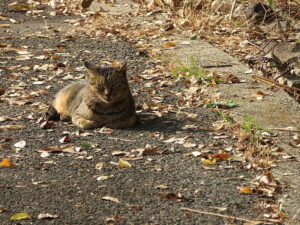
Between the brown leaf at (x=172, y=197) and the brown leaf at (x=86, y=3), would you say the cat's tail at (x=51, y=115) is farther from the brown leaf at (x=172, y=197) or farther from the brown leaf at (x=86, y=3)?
the brown leaf at (x=86, y=3)

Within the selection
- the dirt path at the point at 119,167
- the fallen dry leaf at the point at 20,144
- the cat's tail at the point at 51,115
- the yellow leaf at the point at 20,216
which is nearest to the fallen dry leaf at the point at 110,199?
the dirt path at the point at 119,167

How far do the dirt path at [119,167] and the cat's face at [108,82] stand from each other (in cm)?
42

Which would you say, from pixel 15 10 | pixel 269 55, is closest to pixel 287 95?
pixel 269 55

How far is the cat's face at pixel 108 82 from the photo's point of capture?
766cm

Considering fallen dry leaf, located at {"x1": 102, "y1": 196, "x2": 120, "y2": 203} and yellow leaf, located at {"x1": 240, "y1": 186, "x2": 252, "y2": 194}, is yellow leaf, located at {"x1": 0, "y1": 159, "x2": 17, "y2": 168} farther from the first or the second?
yellow leaf, located at {"x1": 240, "y1": 186, "x2": 252, "y2": 194}

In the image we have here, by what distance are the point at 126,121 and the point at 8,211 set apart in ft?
8.07

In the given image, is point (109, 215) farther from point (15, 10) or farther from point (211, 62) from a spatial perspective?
point (15, 10)

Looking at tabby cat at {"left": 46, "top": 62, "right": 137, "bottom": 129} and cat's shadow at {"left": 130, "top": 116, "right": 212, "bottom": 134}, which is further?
tabby cat at {"left": 46, "top": 62, "right": 137, "bottom": 129}

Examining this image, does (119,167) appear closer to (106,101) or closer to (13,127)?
(106,101)

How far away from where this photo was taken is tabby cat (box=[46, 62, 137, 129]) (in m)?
7.68

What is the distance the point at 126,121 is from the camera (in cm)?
769

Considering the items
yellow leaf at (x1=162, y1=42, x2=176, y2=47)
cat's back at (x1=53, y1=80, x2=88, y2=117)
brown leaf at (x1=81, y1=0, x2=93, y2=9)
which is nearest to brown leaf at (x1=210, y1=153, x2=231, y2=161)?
cat's back at (x1=53, y1=80, x2=88, y2=117)

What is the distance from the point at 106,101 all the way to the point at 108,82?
224 millimetres

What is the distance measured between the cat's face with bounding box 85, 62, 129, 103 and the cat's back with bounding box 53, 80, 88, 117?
44 centimetres
